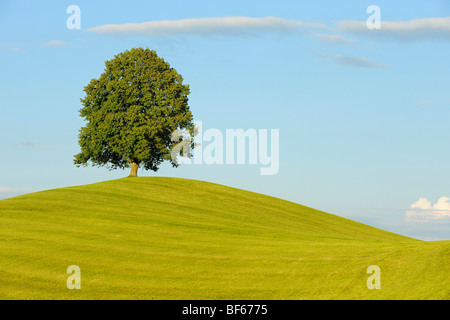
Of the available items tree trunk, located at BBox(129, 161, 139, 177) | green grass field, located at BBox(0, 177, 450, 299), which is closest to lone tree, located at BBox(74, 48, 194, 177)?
tree trunk, located at BBox(129, 161, 139, 177)

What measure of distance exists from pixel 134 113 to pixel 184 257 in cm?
3832

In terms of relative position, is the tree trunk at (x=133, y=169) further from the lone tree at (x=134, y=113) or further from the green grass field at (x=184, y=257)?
the green grass field at (x=184, y=257)

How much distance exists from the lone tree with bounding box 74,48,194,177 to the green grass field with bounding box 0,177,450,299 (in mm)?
16228

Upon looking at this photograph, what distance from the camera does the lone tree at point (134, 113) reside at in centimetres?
7013

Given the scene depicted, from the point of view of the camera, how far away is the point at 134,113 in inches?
2758

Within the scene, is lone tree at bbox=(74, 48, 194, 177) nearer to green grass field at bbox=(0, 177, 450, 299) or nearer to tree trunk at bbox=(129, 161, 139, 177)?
tree trunk at bbox=(129, 161, 139, 177)

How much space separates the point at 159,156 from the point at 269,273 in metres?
44.2

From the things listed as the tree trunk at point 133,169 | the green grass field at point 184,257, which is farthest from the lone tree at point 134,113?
the green grass field at point 184,257

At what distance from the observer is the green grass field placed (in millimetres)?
28156

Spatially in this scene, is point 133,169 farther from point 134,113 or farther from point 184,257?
point 184,257

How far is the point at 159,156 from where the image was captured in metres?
73.4

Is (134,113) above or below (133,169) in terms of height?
above

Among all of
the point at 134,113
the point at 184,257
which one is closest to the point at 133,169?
the point at 134,113
